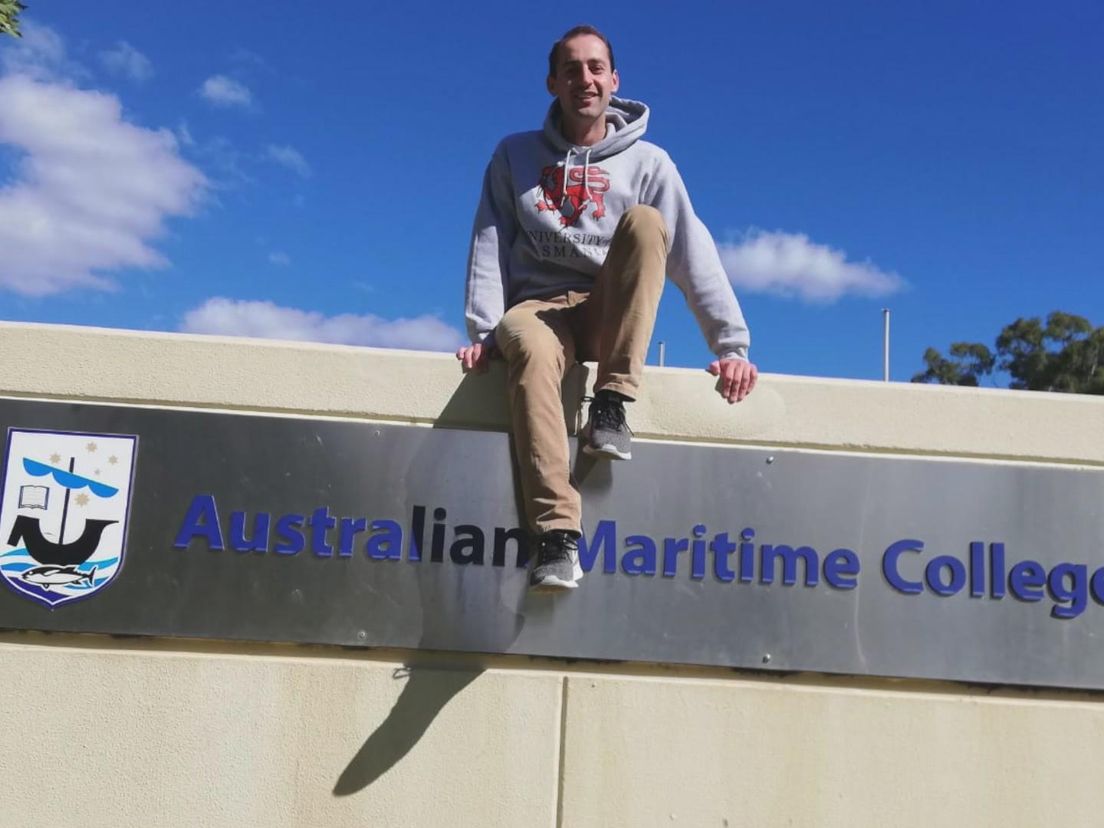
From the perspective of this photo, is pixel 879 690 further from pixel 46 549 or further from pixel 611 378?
pixel 46 549

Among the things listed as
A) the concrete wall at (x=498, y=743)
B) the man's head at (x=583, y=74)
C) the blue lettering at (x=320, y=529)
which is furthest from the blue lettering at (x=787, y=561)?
the man's head at (x=583, y=74)

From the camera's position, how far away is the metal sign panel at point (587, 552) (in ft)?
9.12

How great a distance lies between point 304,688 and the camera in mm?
2744

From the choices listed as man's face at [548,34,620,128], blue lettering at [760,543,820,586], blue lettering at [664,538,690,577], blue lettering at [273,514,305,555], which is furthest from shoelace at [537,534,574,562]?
man's face at [548,34,620,128]

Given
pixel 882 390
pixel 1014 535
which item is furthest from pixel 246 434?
pixel 1014 535

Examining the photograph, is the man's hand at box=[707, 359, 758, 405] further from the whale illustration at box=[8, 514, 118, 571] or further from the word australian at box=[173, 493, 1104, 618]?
the whale illustration at box=[8, 514, 118, 571]

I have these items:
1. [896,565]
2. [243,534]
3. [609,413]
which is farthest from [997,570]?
[243,534]

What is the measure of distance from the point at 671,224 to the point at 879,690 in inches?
64.3

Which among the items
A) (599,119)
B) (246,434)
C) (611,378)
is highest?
(599,119)

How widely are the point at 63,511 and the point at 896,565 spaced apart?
2.60 metres

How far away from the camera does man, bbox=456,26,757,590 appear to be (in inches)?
105

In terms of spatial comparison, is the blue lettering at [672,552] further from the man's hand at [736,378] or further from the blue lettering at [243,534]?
the blue lettering at [243,534]

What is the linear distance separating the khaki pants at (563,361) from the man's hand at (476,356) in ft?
0.40

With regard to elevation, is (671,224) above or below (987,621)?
above
